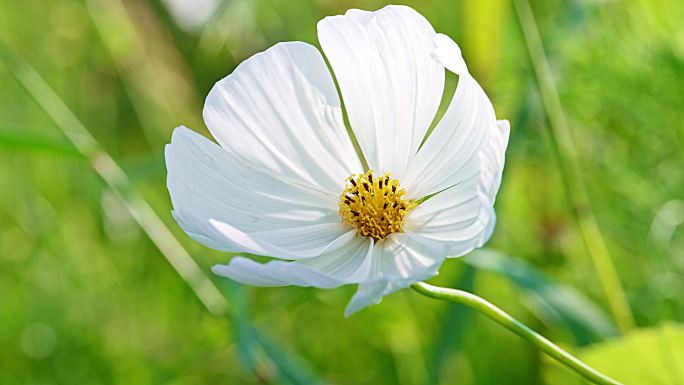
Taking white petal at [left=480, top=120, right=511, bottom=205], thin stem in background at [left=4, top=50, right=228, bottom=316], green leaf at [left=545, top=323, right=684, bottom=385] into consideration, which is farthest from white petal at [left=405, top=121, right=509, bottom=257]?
thin stem in background at [left=4, top=50, right=228, bottom=316]

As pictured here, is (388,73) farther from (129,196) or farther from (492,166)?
(129,196)

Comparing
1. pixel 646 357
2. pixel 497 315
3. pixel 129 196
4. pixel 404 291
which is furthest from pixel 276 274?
pixel 404 291

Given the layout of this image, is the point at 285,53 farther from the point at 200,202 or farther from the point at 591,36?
the point at 591,36

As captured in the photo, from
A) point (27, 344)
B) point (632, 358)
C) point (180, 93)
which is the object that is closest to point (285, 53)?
point (632, 358)

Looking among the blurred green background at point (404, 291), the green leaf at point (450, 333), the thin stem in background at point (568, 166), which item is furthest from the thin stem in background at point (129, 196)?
the thin stem in background at point (568, 166)

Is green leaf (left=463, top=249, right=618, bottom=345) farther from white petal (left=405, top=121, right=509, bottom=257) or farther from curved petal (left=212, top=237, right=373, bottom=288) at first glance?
curved petal (left=212, top=237, right=373, bottom=288)

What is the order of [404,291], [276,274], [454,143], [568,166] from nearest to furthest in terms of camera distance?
[276,274] → [454,143] → [568,166] → [404,291]
